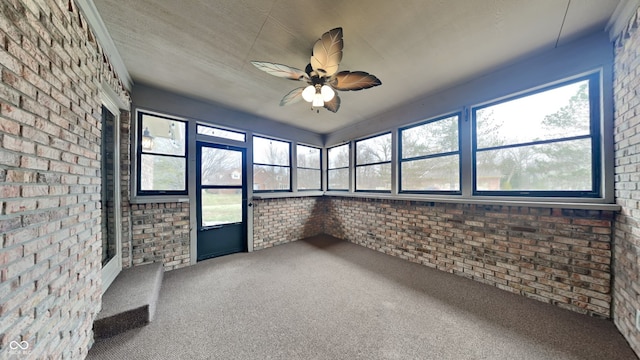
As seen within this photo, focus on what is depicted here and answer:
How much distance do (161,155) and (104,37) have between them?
5.37ft

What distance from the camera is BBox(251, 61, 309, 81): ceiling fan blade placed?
6.30 ft

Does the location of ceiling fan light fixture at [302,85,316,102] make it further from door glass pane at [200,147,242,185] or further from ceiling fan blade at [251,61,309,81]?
door glass pane at [200,147,242,185]

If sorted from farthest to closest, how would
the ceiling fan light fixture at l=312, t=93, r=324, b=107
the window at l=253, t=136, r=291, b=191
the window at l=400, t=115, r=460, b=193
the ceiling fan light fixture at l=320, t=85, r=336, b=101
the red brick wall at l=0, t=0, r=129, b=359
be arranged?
the window at l=253, t=136, r=291, b=191 < the window at l=400, t=115, r=460, b=193 < the ceiling fan light fixture at l=312, t=93, r=324, b=107 < the ceiling fan light fixture at l=320, t=85, r=336, b=101 < the red brick wall at l=0, t=0, r=129, b=359

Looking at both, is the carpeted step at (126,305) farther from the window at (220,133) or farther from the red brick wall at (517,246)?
the red brick wall at (517,246)

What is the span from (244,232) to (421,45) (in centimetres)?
A: 415

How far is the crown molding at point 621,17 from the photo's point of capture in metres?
1.56

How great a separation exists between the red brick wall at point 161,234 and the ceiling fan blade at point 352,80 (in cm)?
305

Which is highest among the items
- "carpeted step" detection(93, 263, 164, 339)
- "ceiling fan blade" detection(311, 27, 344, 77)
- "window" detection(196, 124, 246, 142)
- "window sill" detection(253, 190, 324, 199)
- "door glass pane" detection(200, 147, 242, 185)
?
"ceiling fan blade" detection(311, 27, 344, 77)

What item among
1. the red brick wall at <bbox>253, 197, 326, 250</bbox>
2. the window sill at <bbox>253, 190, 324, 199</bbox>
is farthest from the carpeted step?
the window sill at <bbox>253, 190, 324, 199</bbox>

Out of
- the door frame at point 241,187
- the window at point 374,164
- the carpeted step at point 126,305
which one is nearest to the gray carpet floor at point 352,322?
the carpeted step at point 126,305

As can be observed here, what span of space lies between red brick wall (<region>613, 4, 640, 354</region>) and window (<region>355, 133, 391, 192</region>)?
2.60 metres

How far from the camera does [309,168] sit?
521 cm

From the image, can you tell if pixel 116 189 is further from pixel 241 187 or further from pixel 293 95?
pixel 293 95

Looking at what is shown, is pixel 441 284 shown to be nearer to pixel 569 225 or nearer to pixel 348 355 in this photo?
pixel 569 225
